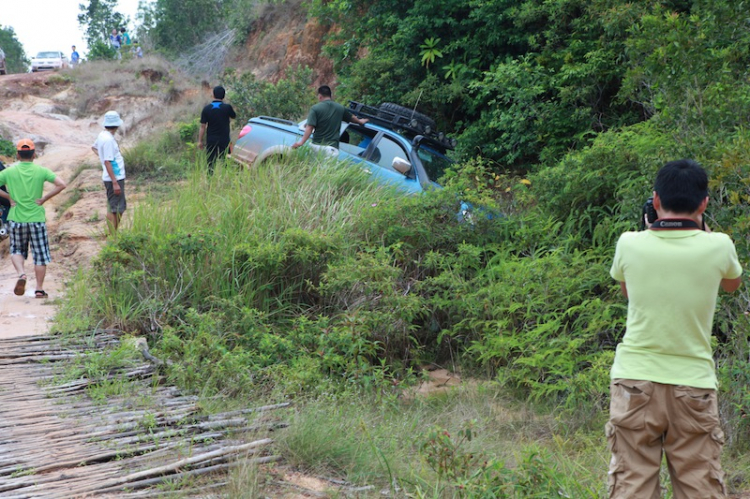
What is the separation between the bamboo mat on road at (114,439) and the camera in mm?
3967

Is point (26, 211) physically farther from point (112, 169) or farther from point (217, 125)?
point (217, 125)

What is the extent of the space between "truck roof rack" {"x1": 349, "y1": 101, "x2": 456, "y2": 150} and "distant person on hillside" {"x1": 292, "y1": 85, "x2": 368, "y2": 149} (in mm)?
514

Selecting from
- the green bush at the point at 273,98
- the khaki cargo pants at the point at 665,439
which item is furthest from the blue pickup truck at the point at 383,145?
the khaki cargo pants at the point at 665,439

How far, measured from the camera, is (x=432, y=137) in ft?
34.3

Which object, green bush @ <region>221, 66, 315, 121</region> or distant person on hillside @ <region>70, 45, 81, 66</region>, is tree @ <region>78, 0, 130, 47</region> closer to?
distant person on hillside @ <region>70, 45, 81, 66</region>

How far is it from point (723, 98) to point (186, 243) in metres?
4.85

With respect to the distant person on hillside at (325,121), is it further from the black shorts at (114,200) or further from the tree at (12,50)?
the tree at (12,50)

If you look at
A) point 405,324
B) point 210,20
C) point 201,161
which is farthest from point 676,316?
point 210,20

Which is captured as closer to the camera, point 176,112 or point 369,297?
point 369,297

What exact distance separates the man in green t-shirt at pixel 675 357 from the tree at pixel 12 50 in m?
53.0

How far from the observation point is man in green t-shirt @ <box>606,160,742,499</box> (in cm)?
315

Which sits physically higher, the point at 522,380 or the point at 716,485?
the point at 716,485

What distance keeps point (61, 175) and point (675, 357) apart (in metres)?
14.8

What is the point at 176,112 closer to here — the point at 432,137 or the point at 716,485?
the point at 432,137
